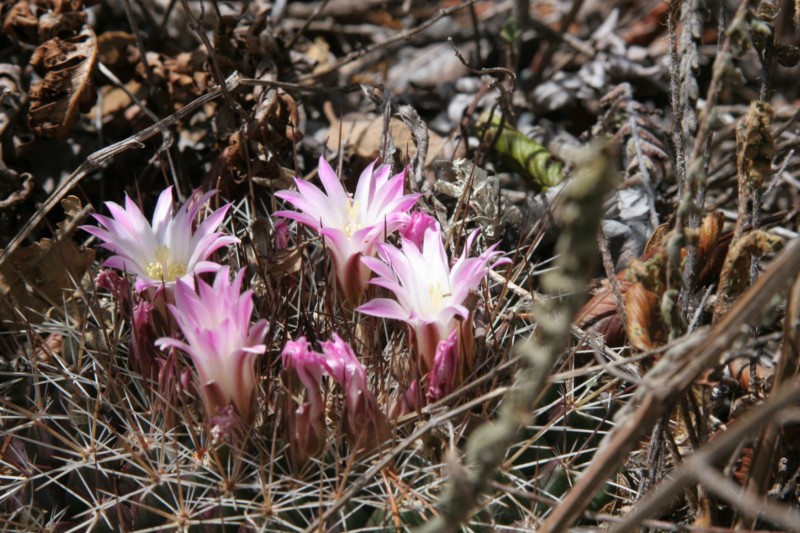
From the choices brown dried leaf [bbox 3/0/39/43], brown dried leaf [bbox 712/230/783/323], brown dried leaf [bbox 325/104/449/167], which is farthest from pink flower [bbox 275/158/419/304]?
brown dried leaf [bbox 3/0/39/43]

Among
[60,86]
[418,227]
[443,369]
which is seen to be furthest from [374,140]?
[443,369]

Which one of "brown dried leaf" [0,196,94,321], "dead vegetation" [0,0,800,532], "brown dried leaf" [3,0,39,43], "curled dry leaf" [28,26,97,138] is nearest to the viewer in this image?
"dead vegetation" [0,0,800,532]

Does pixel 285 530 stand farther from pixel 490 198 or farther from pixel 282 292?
pixel 490 198

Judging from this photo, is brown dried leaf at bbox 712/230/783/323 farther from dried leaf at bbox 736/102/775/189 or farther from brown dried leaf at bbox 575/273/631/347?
brown dried leaf at bbox 575/273/631/347

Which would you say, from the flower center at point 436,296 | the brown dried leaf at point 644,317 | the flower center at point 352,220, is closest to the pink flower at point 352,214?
the flower center at point 352,220

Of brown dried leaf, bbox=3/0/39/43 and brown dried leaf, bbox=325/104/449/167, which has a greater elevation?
brown dried leaf, bbox=3/0/39/43
